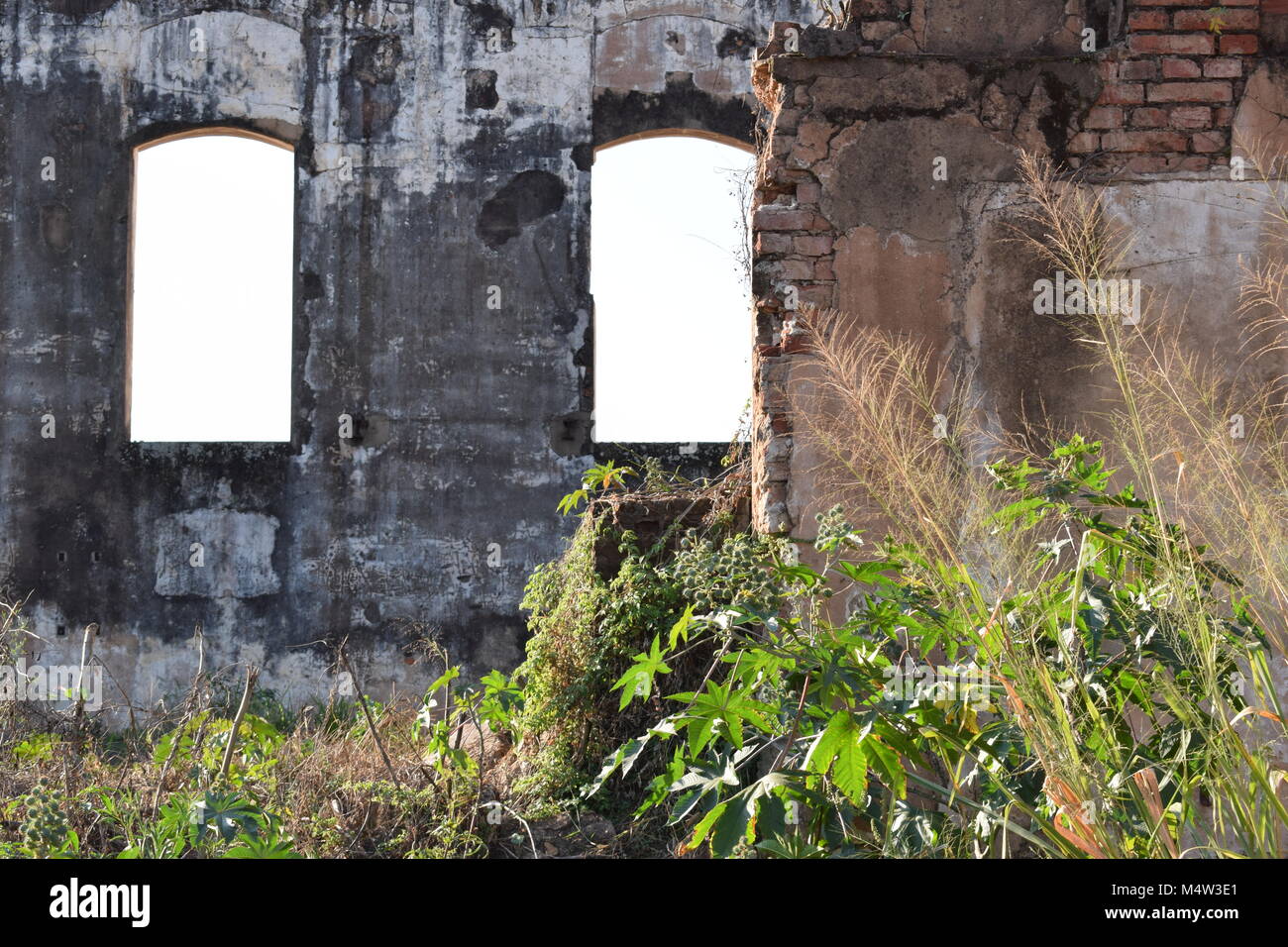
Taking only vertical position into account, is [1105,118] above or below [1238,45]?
below

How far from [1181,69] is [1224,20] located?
215 mm

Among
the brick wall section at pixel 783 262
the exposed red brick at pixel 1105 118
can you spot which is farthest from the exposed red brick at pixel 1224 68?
the brick wall section at pixel 783 262

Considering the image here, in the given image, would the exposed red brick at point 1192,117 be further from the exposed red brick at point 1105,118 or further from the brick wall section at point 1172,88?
the exposed red brick at point 1105,118

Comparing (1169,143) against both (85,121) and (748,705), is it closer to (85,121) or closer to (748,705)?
(748,705)

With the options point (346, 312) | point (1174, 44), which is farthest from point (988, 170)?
point (346, 312)

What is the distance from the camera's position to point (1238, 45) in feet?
14.4

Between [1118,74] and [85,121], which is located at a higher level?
[85,121]

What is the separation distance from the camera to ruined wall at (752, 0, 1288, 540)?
14.2ft

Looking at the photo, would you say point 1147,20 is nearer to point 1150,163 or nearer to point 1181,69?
point 1181,69

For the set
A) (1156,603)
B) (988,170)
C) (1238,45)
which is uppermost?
(1238,45)

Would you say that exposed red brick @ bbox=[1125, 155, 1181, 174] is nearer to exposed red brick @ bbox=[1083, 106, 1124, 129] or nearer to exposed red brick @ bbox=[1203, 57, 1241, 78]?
exposed red brick @ bbox=[1083, 106, 1124, 129]
